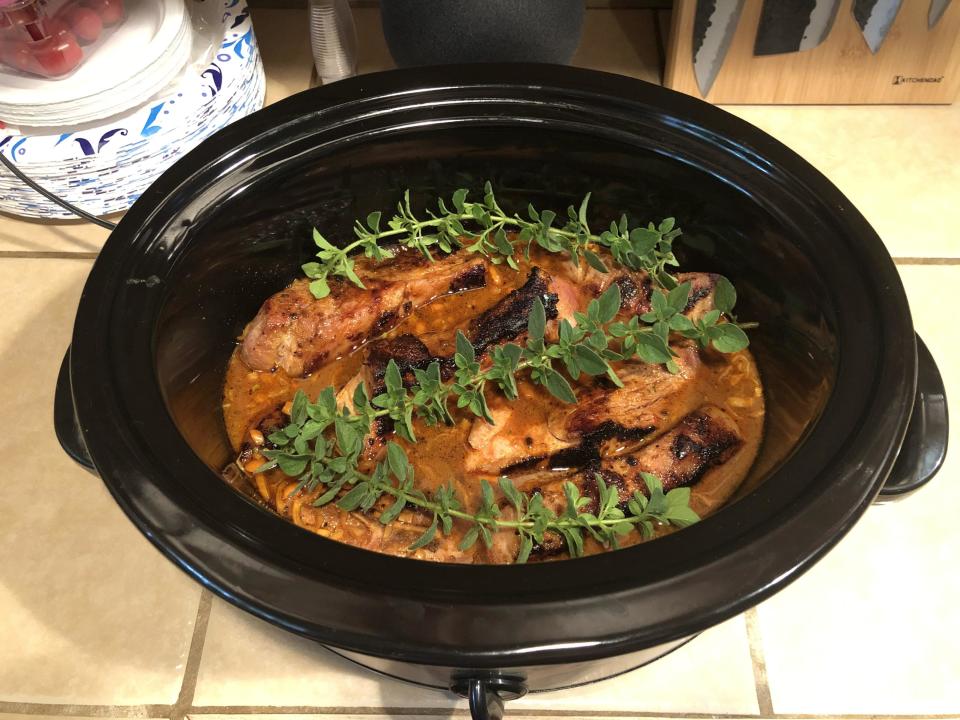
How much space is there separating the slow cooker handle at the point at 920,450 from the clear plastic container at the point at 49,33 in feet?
3.33

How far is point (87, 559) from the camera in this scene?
980 mm

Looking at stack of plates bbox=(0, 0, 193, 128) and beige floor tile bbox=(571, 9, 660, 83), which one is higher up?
beige floor tile bbox=(571, 9, 660, 83)

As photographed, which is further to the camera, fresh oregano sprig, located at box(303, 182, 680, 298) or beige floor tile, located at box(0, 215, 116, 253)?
beige floor tile, located at box(0, 215, 116, 253)

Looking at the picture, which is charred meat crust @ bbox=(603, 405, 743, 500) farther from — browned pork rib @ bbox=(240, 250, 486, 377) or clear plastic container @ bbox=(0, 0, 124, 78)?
clear plastic container @ bbox=(0, 0, 124, 78)

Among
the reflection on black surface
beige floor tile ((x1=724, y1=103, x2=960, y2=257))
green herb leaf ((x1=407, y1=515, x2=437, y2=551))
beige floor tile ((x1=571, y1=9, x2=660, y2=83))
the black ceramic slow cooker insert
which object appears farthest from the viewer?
beige floor tile ((x1=571, y1=9, x2=660, y2=83))

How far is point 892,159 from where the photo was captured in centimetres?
131

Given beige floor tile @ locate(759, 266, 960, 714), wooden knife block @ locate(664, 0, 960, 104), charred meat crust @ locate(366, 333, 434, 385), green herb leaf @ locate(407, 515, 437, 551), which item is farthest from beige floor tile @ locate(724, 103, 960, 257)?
green herb leaf @ locate(407, 515, 437, 551)

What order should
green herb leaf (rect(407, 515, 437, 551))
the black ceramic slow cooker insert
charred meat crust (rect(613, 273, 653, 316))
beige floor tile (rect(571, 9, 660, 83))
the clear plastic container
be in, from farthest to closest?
beige floor tile (rect(571, 9, 660, 83)) < the clear plastic container < charred meat crust (rect(613, 273, 653, 316)) < green herb leaf (rect(407, 515, 437, 551)) < the black ceramic slow cooker insert

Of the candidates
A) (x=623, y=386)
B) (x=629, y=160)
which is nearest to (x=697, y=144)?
(x=629, y=160)

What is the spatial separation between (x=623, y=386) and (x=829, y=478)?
0.24 meters

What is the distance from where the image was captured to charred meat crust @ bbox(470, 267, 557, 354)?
851mm

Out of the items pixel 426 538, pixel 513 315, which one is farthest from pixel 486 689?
pixel 513 315

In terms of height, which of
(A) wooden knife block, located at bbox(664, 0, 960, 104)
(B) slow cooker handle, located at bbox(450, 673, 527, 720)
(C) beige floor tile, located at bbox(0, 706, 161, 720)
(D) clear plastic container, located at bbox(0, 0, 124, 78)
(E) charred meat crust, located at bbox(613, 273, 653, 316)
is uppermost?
(A) wooden knife block, located at bbox(664, 0, 960, 104)

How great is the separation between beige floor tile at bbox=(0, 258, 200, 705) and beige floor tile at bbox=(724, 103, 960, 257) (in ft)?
3.25
